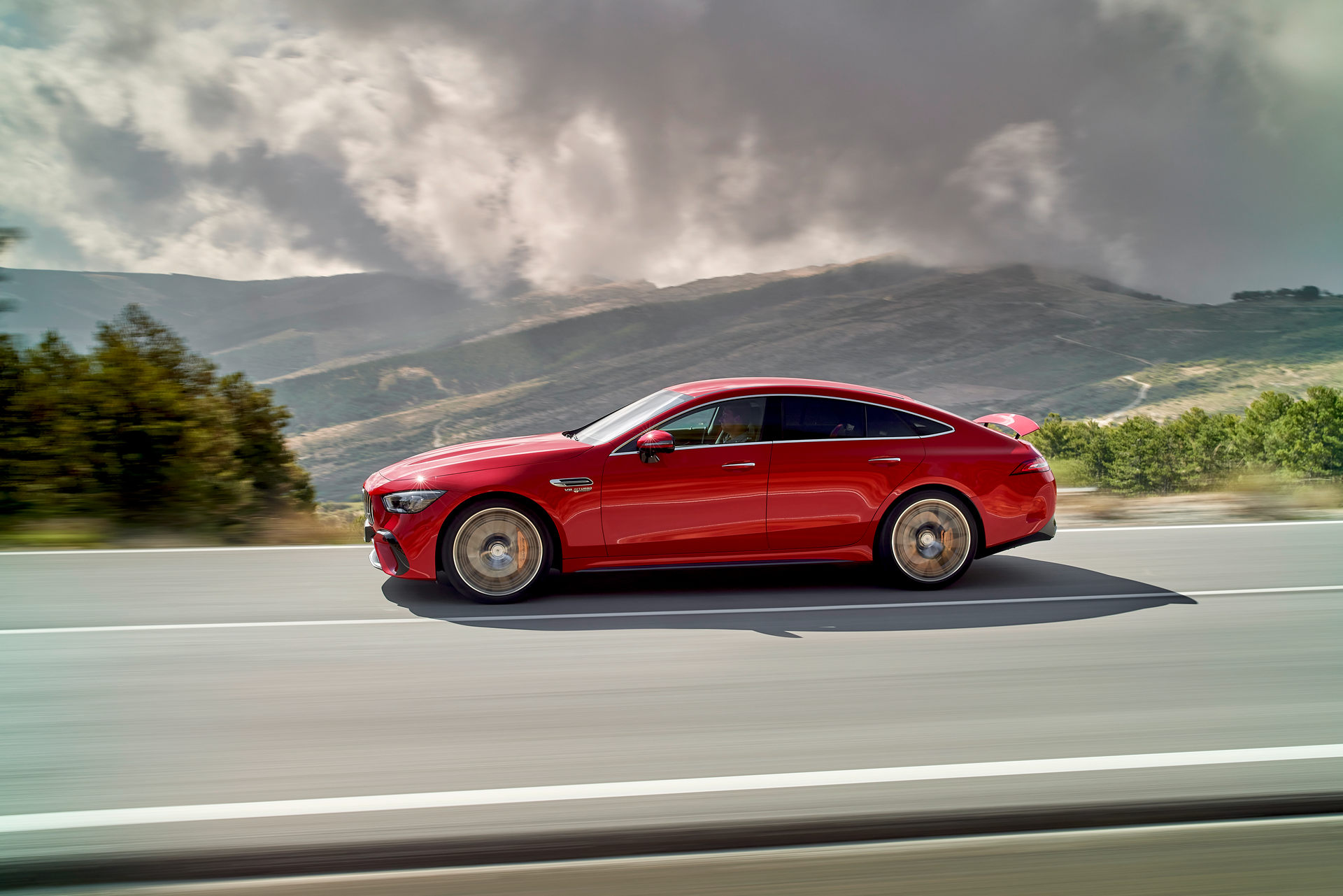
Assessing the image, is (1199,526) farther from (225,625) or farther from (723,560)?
(225,625)

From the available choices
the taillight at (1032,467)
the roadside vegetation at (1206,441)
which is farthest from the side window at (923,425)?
the roadside vegetation at (1206,441)

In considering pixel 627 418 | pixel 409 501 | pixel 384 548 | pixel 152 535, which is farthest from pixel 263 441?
pixel 627 418

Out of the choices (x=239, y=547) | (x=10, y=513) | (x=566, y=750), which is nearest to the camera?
(x=566, y=750)

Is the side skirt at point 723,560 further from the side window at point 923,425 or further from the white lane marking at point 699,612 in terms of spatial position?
the side window at point 923,425

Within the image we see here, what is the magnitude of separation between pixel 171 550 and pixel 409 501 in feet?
10.3

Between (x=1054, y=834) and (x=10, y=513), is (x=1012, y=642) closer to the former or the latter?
(x=1054, y=834)

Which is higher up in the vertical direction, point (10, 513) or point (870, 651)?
point (10, 513)

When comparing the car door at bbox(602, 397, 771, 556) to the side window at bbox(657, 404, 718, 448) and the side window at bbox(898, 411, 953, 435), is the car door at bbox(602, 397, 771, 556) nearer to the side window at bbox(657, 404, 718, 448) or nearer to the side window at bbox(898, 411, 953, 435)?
the side window at bbox(657, 404, 718, 448)

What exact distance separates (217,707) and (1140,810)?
3431mm

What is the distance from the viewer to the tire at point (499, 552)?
5.95 m

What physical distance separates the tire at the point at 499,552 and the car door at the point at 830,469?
143 centimetres

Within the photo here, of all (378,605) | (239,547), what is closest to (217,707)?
(378,605)

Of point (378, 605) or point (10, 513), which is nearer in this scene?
point (378, 605)

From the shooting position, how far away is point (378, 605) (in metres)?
5.98
